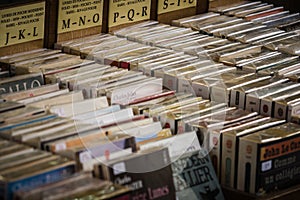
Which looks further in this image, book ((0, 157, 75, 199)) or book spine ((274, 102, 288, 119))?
book spine ((274, 102, 288, 119))

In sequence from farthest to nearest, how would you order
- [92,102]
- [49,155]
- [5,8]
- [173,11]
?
1. [173,11]
2. [5,8]
3. [92,102]
4. [49,155]

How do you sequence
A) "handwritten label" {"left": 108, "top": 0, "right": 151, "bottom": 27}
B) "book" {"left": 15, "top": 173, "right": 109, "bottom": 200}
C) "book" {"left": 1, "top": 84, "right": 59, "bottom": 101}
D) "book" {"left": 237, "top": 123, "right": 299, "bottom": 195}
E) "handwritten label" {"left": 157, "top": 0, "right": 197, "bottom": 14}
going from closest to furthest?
"book" {"left": 15, "top": 173, "right": 109, "bottom": 200}
"book" {"left": 237, "top": 123, "right": 299, "bottom": 195}
"book" {"left": 1, "top": 84, "right": 59, "bottom": 101}
"handwritten label" {"left": 108, "top": 0, "right": 151, "bottom": 27}
"handwritten label" {"left": 157, "top": 0, "right": 197, "bottom": 14}

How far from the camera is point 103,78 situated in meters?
3.81


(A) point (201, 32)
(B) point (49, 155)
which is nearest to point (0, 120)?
(B) point (49, 155)

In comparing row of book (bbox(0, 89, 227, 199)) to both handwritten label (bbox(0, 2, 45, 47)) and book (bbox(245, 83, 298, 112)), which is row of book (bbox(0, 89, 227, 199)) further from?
handwritten label (bbox(0, 2, 45, 47))

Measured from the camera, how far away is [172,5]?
4906 millimetres

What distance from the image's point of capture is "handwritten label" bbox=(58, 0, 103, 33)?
4363 millimetres

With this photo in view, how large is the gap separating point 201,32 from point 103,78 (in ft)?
3.52

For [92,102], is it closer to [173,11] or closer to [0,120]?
Result: [0,120]

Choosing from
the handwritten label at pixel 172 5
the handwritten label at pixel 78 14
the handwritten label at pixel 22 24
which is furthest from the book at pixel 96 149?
the handwritten label at pixel 172 5

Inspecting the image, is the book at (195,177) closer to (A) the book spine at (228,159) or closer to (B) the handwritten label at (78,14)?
(A) the book spine at (228,159)

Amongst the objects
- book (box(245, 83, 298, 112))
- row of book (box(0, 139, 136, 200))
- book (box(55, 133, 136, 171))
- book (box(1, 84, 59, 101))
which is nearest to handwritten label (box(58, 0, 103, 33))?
book (box(1, 84, 59, 101))

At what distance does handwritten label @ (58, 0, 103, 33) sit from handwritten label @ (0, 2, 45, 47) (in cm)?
12

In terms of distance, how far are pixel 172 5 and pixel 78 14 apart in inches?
27.4
